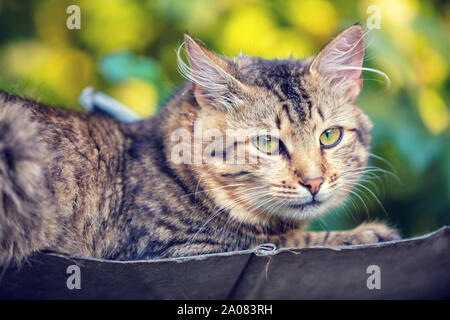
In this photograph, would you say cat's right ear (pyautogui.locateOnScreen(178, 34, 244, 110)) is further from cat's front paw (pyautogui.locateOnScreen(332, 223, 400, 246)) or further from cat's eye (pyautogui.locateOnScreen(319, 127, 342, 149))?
cat's front paw (pyautogui.locateOnScreen(332, 223, 400, 246))

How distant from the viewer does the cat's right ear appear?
4.87 ft

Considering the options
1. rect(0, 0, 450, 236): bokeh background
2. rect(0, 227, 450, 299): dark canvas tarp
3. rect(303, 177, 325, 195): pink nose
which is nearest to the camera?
rect(0, 227, 450, 299): dark canvas tarp

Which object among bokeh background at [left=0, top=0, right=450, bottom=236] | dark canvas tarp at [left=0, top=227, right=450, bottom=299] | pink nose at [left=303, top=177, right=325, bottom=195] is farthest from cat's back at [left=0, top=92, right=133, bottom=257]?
pink nose at [left=303, top=177, right=325, bottom=195]

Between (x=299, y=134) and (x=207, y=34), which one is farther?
(x=207, y=34)

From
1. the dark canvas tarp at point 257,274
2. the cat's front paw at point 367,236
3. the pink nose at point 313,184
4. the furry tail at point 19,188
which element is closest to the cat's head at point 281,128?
the pink nose at point 313,184

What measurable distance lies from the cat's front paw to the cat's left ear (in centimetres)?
52

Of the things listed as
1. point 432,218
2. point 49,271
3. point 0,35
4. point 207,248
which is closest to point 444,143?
point 432,218

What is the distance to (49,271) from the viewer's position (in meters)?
1.13

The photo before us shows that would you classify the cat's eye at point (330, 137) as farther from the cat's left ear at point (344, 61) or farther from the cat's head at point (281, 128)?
the cat's left ear at point (344, 61)

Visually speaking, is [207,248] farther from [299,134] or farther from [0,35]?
[0,35]

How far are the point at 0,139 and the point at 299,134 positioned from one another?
922 mm

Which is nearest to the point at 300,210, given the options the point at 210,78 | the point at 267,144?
the point at 267,144

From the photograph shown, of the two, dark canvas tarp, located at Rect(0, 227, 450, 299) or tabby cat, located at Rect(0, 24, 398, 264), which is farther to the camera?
tabby cat, located at Rect(0, 24, 398, 264)
